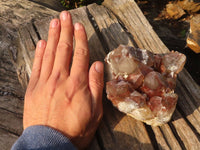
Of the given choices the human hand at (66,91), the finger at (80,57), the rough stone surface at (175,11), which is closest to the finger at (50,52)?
the human hand at (66,91)

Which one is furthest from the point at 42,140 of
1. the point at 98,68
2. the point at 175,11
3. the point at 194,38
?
the point at 175,11

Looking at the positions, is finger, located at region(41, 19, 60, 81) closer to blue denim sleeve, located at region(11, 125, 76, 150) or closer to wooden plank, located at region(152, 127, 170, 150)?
blue denim sleeve, located at region(11, 125, 76, 150)

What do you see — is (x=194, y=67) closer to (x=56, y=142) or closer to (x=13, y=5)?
(x=56, y=142)

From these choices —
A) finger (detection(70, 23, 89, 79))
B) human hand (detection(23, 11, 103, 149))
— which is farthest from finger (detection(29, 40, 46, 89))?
finger (detection(70, 23, 89, 79))

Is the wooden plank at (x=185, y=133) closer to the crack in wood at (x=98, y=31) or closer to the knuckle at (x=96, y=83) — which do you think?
the knuckle at (x=96, y=83)

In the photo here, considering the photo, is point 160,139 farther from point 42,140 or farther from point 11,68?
point 11,68
